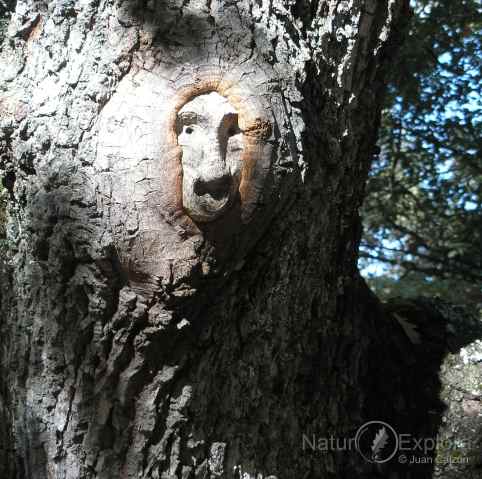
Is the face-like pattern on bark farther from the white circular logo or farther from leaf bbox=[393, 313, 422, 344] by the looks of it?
leaf bbox=[393, 313, 422, 344]

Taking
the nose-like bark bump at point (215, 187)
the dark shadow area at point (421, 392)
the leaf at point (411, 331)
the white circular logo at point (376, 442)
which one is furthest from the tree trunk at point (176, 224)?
the leaf at point (411, 331)

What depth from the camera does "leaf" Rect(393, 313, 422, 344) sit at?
7.24 ft

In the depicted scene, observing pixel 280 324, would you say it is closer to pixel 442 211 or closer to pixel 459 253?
pixel 459 253

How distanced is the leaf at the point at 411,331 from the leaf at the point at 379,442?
0.36 m

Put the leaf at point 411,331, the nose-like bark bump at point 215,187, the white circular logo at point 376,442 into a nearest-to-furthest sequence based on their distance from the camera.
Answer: the nose-like bark bump at point 215,187, the white circular logo at point 376,442, the leaf at point 411,331

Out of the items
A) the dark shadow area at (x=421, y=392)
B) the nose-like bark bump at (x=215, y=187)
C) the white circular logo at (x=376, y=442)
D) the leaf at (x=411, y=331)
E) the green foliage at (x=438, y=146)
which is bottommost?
the white circular logo at (x=376, y=442)

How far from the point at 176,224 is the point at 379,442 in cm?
103

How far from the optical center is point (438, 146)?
3775 millimetres

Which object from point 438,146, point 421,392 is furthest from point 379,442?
point 438,146

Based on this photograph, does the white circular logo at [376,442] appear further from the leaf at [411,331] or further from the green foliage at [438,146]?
the green foliage at [438,146]

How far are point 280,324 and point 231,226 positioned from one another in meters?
0.36

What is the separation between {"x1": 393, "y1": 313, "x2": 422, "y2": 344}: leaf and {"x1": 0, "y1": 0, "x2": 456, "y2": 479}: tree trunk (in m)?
0.53

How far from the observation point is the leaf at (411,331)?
86.9 inches

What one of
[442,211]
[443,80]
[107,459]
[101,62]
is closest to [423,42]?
[443,80]
